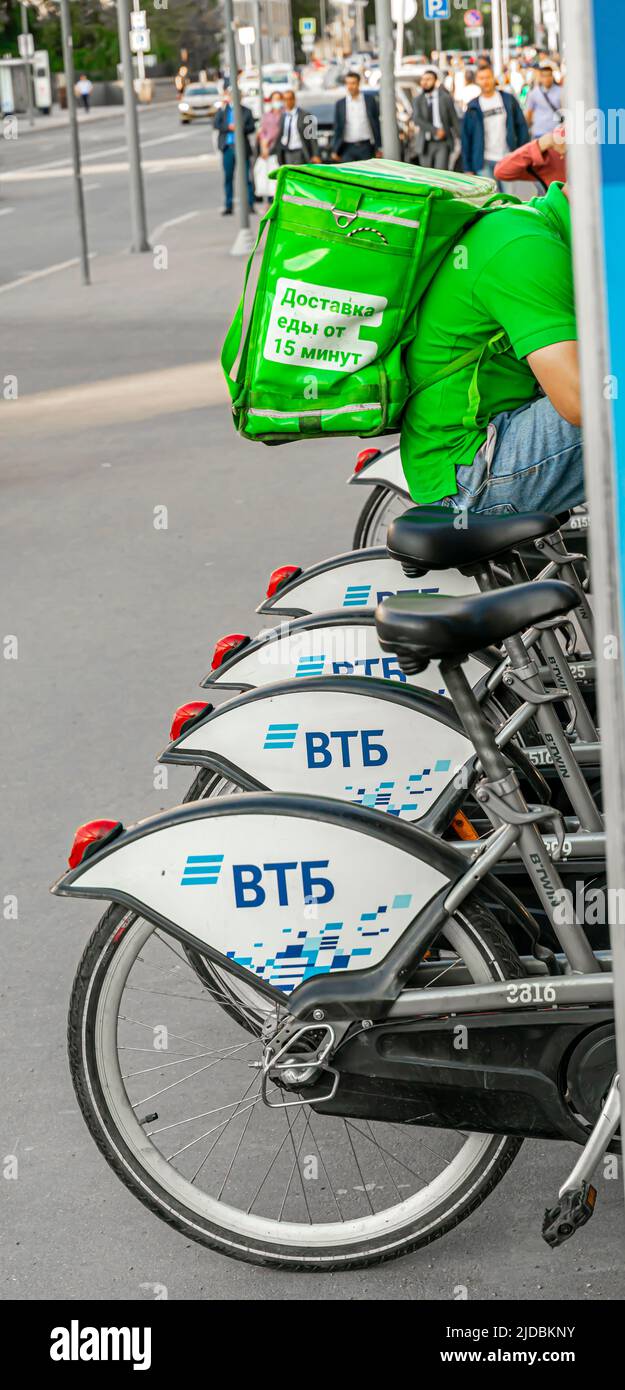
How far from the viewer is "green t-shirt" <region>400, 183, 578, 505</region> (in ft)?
10.2

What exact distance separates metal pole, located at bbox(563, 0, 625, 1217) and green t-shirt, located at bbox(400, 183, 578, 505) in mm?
1097

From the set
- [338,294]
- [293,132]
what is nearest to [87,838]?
[338,294]

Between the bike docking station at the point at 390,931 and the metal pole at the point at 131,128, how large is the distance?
613 inches

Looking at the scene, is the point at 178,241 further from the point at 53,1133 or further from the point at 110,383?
the point at 53,1133

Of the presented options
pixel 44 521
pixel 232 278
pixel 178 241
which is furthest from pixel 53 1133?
pixel 178 241

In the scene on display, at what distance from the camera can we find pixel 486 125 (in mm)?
20500

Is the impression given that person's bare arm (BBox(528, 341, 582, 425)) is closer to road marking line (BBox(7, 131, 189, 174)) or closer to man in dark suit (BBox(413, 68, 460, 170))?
man in dark suit (BBox(413, 68, 460, 170))

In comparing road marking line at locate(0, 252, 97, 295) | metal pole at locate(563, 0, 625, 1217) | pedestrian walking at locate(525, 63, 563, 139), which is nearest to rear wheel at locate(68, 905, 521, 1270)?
metal pole at locate(563, 0, 625, 1217)

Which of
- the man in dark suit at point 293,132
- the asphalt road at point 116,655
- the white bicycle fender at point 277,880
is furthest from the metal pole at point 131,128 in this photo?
the white bicycle fender at point 277,880

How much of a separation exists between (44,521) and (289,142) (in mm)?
14727

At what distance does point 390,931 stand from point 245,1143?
2.69 ft

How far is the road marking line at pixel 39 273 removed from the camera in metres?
17.5

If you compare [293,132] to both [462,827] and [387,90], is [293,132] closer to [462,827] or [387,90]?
[387,90]
